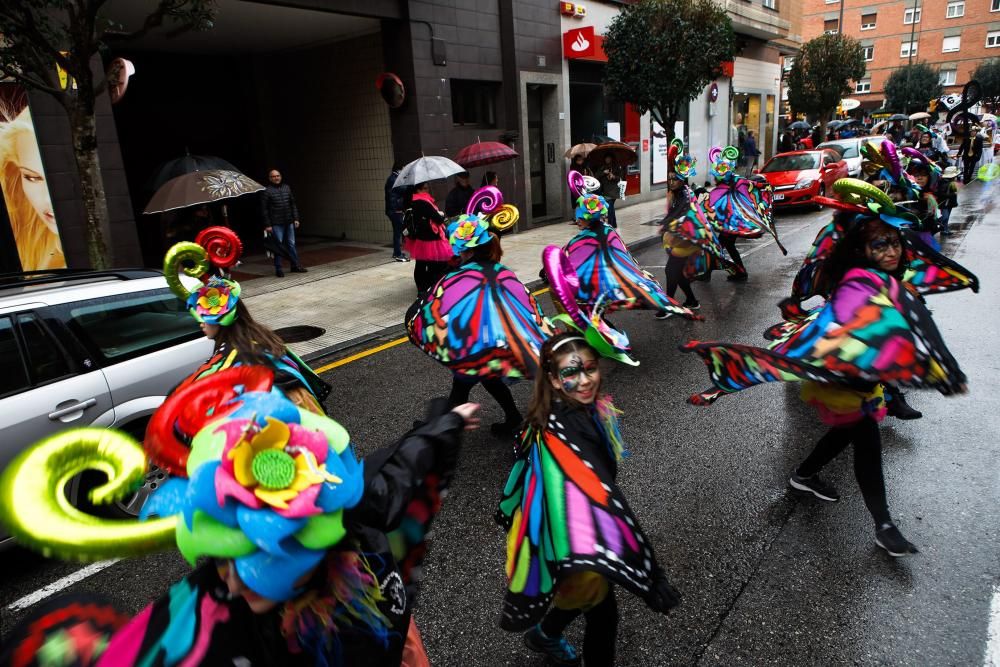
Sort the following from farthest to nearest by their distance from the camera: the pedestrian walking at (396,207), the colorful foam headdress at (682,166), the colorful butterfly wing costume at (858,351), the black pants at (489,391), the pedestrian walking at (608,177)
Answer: the pedestrian walking at (608,177) → the pedestrian walking at (396,207) → the colorful foam headdress at (682,166) → the black pants at (489,391) → the colorful butterfly wing costume at (858,351)

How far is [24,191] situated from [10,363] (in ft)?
22.0

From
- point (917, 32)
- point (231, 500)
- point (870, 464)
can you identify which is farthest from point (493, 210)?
point (917, 32)

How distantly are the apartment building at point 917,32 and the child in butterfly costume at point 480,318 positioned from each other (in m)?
56.4

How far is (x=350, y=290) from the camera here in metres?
10.8

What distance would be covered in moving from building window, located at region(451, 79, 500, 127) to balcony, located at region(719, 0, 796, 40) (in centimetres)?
1209

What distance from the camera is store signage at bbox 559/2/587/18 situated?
16.7 metres

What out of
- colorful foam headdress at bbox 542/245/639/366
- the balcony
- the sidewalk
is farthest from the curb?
the balcony

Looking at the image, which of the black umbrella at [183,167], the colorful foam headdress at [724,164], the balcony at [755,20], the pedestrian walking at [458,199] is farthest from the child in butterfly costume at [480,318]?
the balcony at [755,20]

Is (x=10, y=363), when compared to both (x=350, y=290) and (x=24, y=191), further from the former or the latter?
(x=350, y=290)

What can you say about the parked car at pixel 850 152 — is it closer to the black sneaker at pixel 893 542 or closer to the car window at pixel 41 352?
the black sneaker at pixel 893 542

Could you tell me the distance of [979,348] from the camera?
6.69 m

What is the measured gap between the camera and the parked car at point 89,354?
3.64 m

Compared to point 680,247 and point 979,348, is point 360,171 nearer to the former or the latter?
point 680,247

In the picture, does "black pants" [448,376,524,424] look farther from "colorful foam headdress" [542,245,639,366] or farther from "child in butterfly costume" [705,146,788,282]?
"child in butterfly costume" [705,146,788,282]
